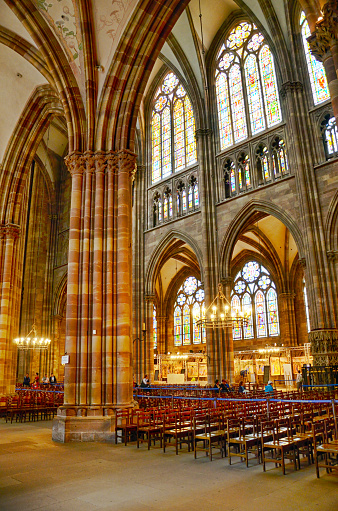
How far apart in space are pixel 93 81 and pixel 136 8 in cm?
237

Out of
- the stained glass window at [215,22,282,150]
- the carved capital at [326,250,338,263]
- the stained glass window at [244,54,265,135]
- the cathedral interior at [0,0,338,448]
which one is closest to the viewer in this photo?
the cathedral interior at [0,0,338,448]

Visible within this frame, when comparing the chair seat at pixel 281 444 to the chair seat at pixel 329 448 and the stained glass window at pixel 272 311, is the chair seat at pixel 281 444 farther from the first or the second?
the stained glass window at pixel 272 311

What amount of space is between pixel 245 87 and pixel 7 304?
55.1ft

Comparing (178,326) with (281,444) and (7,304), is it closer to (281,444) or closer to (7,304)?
(7,304)

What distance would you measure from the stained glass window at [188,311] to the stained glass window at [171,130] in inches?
438

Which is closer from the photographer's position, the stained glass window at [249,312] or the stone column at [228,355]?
the stone column at [228,355]

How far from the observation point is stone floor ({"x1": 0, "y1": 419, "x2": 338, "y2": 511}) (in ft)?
15.4

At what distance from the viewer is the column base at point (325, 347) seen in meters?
16.8

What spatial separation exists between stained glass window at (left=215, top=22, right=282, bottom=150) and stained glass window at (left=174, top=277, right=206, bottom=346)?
1426 centimetres

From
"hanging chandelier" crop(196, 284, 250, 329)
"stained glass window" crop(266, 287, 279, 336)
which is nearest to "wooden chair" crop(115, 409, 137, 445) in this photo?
"hanging chandelier" crop(196, 284, 250, 329)

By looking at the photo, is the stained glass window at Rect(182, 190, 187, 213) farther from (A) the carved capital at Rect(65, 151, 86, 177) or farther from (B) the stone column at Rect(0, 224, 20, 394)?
(A) the carved capital at Rect(65, 151, 86, 177)

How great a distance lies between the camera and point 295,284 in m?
29.2

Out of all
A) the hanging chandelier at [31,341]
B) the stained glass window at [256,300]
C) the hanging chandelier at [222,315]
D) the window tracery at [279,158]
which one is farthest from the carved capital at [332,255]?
the hanging chandelier at [31,341]

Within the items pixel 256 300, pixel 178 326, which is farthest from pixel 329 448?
pixel 178 326
